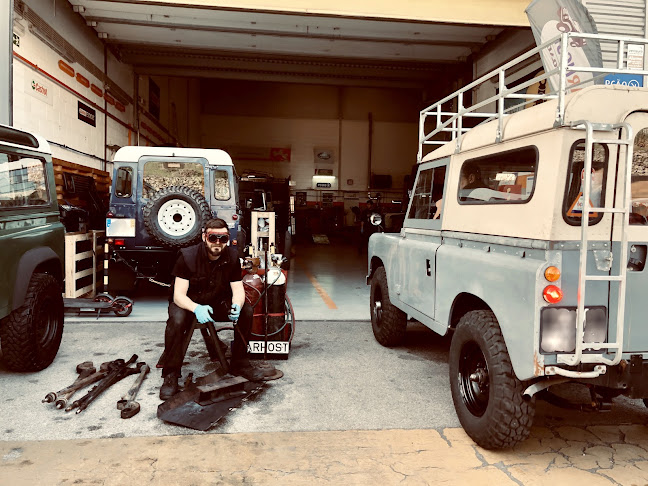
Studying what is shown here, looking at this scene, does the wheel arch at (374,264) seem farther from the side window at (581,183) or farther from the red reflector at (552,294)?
the red reflector at (552,294)

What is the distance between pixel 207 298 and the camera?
4.28m

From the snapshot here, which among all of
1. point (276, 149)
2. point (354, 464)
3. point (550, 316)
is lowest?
point (354, 464)

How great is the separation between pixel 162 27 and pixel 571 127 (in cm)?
1018

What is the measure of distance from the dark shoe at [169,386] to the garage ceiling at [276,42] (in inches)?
235

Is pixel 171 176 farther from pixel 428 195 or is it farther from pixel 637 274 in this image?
pixel 637 274

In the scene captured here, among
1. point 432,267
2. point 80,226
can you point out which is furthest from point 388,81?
point 432,267

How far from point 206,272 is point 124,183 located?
159 inches

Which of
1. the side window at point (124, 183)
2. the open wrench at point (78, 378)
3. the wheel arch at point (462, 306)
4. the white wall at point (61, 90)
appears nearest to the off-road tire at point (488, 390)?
the wheel arch at point (462, 306)

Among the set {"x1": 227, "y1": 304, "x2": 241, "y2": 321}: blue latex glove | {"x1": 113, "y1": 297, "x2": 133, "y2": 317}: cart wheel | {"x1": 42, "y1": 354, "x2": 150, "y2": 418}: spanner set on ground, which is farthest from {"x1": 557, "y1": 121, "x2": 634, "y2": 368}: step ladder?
{"x1": 113, "y1": 297, "x2": 133, "y2": 317}: cart wheel

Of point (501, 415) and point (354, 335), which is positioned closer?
point (501, 415)

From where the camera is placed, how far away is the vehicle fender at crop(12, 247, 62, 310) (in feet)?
13.5

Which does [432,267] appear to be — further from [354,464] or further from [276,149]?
[276,149]

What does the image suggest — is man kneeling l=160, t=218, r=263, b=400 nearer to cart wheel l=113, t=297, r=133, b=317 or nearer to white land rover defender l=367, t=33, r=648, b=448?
white land rover defender l=367, t=33, r=648, b=448

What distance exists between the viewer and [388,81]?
15.9 metres
